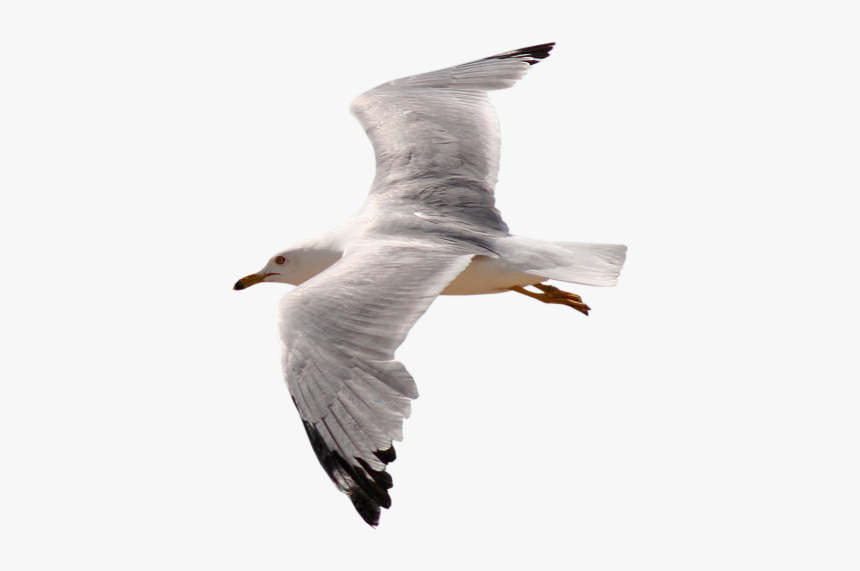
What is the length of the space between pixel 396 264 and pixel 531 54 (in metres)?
3.21

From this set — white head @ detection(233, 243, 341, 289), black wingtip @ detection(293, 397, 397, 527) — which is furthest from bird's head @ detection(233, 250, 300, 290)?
black wingtip @ detection(293, 397, 397, 527)

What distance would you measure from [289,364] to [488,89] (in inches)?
139

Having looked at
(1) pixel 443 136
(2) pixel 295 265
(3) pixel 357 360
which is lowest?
(3) pixel 357 360

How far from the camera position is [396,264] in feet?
23.3

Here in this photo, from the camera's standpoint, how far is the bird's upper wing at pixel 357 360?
6102 millimetres

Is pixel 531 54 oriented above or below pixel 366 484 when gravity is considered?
above

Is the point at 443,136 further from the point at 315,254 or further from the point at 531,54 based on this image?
the point at 531,54

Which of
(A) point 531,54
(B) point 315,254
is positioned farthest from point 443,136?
(A) point 531,54

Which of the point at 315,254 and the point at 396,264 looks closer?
the point at 396,264

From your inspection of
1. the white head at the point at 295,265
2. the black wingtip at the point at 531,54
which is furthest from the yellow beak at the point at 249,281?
the black wingtip at the point at 531,54

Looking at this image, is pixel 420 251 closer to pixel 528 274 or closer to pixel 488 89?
pixel 528 274

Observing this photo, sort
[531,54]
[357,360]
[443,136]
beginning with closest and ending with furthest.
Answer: [357,360]
[443,136]
[531,54]

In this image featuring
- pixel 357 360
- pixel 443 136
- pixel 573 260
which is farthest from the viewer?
pixel 443 136

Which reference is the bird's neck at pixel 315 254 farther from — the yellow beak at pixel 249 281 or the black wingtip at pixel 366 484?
the black wingtip at pixel 366 484
